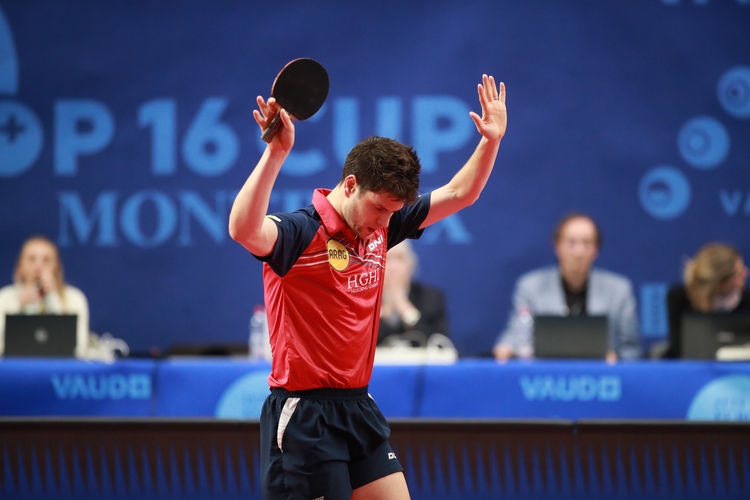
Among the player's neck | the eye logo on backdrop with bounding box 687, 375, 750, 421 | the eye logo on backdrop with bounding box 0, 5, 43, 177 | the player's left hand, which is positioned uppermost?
the eye logo on backdrop with bounding box 0, 5, 43, 177

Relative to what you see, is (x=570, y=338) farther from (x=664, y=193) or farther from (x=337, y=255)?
(x=664, y=193)

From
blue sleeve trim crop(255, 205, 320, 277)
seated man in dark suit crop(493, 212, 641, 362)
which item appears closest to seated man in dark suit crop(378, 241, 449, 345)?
seated man in dark suit crop(493, 212, 641, 362)

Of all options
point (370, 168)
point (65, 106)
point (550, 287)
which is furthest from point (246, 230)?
point (65, 106)

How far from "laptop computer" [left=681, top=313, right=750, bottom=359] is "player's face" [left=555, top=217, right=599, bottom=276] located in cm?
98

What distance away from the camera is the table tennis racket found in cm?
221

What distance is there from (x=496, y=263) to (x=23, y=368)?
3.44 metres

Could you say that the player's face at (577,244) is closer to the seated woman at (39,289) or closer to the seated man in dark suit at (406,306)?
the seated man in dark suit at (406,306)

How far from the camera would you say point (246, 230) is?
212 centimetres

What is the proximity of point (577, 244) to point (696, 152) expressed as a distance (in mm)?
1693

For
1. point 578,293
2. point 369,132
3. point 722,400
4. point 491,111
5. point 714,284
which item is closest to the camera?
point 491,111

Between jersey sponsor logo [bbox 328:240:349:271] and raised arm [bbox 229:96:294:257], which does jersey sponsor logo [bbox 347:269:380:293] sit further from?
raised arm [bbox 229:96:294:257]

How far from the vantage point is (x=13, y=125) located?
6578mm

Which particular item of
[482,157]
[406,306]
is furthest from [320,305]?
[406,306]

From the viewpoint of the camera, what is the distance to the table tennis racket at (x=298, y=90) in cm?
221
